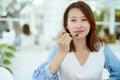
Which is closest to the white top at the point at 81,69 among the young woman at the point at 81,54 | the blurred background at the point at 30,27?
the young woman at the point at 81,54

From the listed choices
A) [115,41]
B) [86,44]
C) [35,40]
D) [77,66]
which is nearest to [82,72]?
[77,66]

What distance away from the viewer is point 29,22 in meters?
2.62

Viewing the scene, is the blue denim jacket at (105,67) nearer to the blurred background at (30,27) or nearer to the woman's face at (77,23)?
the woman's face at (77,23)

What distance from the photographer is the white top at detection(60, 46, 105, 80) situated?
125cm

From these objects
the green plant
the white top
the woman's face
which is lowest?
the green plant

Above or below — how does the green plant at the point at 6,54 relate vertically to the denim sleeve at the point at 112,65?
below

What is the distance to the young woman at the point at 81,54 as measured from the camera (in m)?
1.21

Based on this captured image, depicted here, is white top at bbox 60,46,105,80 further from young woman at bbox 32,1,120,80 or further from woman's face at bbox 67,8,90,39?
woman's face at bbox 67,8,90,39

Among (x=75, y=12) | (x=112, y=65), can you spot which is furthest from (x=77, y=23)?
(x=112, y=65)

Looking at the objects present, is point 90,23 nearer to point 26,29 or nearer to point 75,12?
point 75,12

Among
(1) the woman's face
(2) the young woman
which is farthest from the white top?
(1) the woman's face

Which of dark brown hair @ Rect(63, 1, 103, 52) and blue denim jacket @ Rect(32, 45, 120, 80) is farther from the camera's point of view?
dark brown hair @ Rect(63, 1, 103, 52)

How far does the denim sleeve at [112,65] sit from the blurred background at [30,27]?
1.34 m

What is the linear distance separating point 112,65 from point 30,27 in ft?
4.83
